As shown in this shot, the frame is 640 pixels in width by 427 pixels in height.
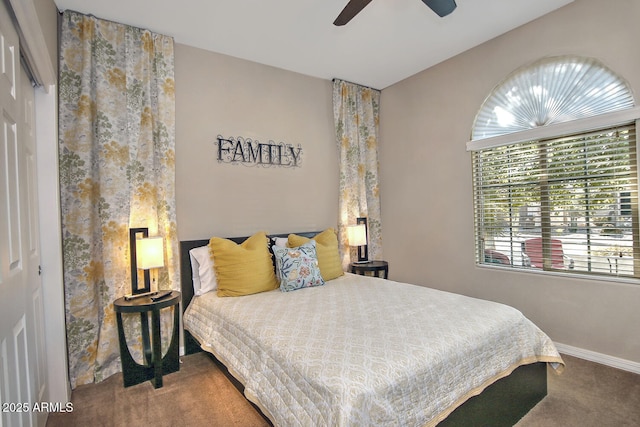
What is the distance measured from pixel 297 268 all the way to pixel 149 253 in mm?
1163

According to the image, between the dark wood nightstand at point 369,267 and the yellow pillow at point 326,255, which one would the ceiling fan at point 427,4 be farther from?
the dark wood nightstand at point 369,267

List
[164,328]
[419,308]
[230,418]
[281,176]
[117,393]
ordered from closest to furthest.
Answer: [230,418]
[419,308]
[117,393]
[164,328]
[281,176]

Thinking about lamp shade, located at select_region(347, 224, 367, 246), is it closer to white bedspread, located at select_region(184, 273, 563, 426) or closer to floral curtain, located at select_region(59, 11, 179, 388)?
white bedspread, located at select_region(184, 273, 563, 426)

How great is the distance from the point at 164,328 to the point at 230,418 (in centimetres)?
117

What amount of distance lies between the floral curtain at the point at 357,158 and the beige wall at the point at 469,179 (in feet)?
0.45

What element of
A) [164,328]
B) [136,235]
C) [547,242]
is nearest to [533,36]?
[547,242]

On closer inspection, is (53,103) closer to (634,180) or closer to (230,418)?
(230,418)

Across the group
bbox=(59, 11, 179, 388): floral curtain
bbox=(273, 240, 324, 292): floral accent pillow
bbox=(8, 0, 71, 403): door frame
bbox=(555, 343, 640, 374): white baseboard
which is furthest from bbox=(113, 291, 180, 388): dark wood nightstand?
bbox=(555, 343, 640, 374): white baseboard

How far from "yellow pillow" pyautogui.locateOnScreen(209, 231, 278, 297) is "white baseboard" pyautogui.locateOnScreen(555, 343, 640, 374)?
8.26ft

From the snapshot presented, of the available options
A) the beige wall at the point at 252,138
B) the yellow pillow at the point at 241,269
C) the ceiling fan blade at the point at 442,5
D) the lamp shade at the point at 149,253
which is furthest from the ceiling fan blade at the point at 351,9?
the lamp shade at the point at 149,253

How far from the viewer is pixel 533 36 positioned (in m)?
2.91

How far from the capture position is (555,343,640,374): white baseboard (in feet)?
8.01

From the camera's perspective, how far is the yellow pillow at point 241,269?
8.80 ft

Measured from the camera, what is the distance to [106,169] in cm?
261
